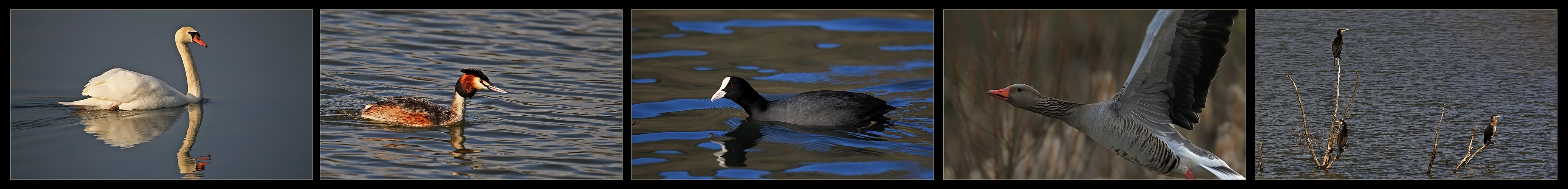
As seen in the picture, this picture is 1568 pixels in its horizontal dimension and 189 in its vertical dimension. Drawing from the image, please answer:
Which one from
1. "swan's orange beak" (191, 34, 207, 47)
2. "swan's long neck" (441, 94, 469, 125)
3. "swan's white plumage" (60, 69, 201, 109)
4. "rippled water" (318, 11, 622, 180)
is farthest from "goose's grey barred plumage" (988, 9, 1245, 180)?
"swan's white plumage" (60, 69, 201, 109)

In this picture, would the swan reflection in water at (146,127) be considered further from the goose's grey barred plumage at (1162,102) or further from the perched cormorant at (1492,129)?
the perched cormorant at (1492,129)

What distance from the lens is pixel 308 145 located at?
11.7 feet

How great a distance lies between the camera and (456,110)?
3719 millimetres

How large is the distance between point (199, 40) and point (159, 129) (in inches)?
16.0

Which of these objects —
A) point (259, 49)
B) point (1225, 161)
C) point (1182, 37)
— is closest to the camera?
point (1182, 37)

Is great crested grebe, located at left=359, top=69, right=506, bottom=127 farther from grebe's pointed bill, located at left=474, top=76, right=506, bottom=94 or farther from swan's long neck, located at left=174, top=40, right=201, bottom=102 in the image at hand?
swan's long neck, located at left=174, top=40, right=201, bottom=102

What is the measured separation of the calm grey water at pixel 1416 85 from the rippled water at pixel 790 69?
1.24 m

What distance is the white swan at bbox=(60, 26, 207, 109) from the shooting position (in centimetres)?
372

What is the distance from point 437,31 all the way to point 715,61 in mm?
1030

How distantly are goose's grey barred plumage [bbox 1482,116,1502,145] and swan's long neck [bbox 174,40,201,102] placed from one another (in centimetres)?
479

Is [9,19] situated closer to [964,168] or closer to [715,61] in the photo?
[715,61]

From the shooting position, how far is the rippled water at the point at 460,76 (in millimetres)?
3477

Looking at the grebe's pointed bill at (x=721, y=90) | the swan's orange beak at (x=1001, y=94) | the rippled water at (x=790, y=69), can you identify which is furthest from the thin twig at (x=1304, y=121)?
the grebe's pointed bill at (x=721, y=90)

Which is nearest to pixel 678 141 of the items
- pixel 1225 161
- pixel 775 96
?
pixel 775 96
